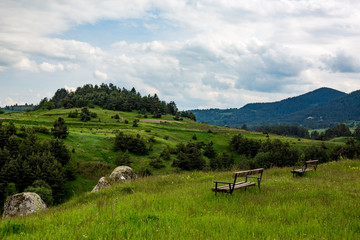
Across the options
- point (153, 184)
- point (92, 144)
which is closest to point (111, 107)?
point (92, 144)

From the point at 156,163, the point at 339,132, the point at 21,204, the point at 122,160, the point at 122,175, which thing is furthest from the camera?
the point at 339,132

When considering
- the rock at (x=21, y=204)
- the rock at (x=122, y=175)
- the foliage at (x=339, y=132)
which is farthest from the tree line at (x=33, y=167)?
the foliage at (x=339, y=132)

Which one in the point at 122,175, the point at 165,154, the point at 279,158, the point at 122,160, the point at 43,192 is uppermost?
the point at 122,175

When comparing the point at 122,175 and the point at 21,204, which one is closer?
the point at 21,204

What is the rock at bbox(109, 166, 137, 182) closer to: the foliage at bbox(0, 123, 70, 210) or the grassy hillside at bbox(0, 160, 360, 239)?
the grassy hillside at bbox(0, 160, 360, 239)

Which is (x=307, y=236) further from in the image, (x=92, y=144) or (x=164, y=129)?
(x=164, y=129)

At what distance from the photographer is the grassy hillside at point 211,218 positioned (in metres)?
7.14

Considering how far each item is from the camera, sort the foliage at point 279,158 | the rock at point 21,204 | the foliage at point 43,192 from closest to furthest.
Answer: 1. the rock at point 21,204
2. the foliage at point 43,192
3. the foliage at point 279,158

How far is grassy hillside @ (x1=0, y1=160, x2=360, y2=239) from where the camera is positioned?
23.4ft

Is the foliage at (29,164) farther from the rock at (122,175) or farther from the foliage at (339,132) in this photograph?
the foliage at (339,132)

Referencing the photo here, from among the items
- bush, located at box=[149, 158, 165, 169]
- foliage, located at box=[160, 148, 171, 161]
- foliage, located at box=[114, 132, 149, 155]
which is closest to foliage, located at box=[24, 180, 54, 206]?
bush, located at box=[149, 158, 165, 169]

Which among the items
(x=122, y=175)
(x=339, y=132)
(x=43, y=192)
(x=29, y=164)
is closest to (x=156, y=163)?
(x=29, y=164)

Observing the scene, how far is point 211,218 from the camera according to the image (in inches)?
337

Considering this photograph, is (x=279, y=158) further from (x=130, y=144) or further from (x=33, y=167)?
(x=33, y=167)
